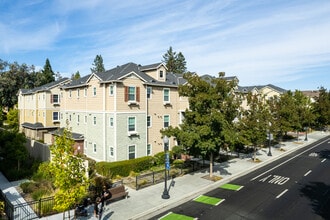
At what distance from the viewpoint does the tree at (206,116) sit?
17938 millimetres

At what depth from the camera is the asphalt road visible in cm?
1347

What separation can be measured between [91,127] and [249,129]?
1832 centimetres

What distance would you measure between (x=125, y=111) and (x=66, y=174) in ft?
46.5

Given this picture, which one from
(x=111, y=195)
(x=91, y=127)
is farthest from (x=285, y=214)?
(x=91, y=127)

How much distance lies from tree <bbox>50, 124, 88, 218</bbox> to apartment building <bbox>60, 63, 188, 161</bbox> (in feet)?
41.7

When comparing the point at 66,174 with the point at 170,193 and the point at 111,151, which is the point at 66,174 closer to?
the point at 170,193

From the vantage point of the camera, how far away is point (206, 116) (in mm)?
18516

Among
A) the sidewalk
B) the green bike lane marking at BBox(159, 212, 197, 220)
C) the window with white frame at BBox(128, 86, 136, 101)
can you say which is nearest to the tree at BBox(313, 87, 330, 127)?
the sidewalk

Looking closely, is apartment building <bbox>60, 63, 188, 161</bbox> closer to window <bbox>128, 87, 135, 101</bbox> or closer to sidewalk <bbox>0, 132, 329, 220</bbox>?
window <bbox>128, 87, 135, 101</bbox>

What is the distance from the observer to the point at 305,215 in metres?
13.3

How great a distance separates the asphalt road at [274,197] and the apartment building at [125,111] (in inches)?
425

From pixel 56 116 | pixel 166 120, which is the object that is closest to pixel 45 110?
pixel 56 116

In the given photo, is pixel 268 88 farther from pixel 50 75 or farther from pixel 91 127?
pixel 50 75

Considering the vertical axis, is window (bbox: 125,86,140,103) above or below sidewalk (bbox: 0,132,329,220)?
above
